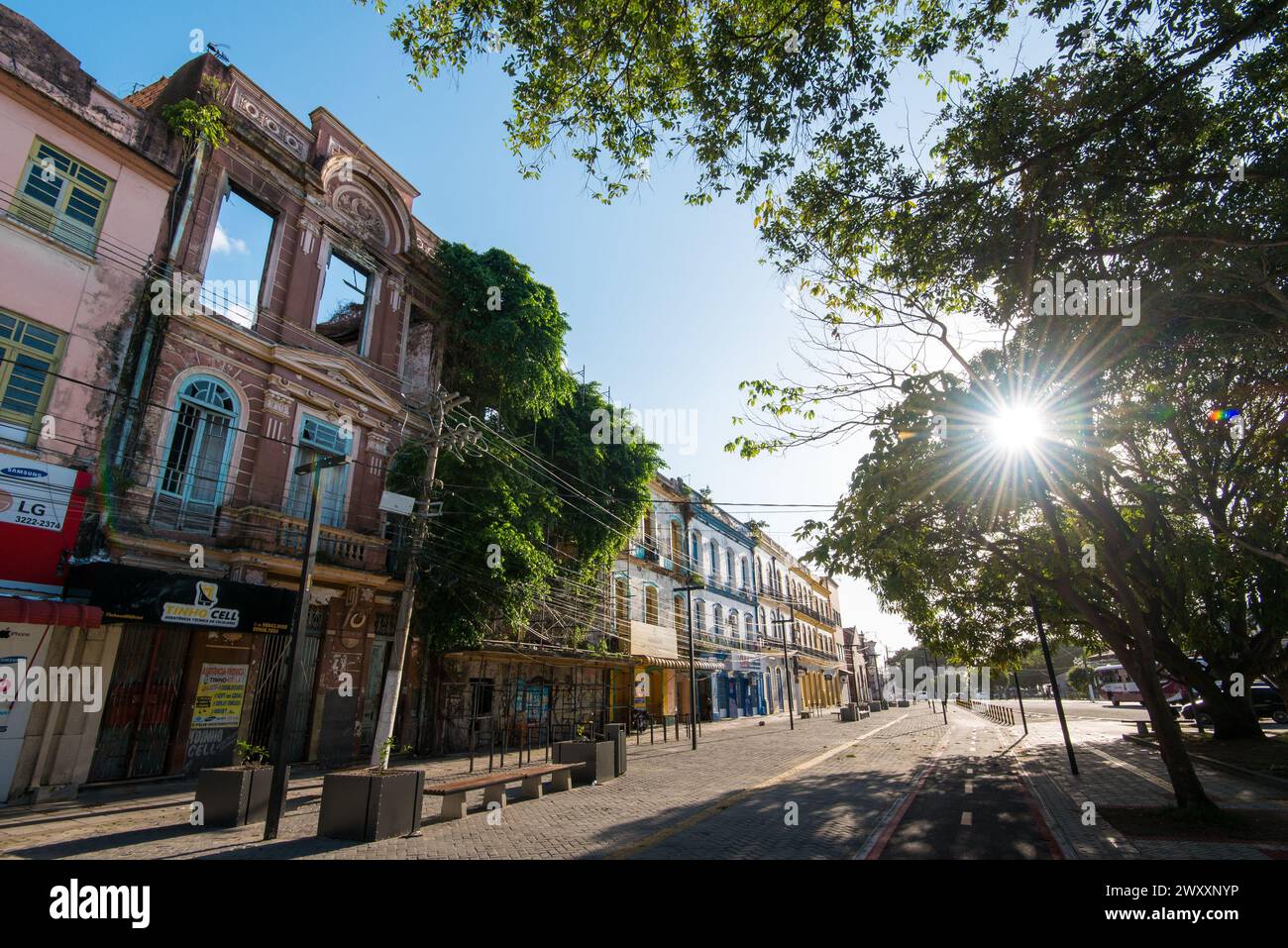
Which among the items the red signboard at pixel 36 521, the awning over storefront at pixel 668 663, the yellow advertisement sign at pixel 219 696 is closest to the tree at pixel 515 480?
the awning over storefront at pixel 668 663

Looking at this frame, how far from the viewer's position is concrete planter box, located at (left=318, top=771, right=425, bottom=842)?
26.2 ft

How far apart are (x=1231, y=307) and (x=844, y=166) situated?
570cm

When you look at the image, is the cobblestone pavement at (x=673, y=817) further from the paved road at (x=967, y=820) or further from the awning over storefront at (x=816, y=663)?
the awning over storefront at (x=816, y=663)

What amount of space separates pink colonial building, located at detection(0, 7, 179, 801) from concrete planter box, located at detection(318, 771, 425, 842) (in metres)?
5.29

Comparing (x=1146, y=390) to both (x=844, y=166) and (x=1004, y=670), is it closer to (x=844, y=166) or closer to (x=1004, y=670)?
(x=844, y=166)

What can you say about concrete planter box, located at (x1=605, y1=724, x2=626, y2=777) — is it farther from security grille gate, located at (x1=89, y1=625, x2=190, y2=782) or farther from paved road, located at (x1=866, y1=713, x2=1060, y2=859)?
security grille gate, located at (x1=89, y1=625, x2=190, y2=782)

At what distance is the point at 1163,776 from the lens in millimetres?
12875

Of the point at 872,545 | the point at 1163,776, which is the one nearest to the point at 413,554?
the point at 872,545

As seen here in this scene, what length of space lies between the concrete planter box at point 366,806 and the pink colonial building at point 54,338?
5.29 meters

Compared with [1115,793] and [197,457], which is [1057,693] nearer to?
[1115,793]

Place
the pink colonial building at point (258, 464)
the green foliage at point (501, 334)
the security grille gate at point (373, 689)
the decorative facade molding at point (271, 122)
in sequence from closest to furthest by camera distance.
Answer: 1. the pink colonial building at point (258, 464)
2. the decorative facade molding at point (271, 122)
3. the security grille gate at point (373, 689)
4. the green foliage at point (501, 334)

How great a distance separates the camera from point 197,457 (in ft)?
42.7

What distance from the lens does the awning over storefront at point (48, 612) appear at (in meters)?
9.02

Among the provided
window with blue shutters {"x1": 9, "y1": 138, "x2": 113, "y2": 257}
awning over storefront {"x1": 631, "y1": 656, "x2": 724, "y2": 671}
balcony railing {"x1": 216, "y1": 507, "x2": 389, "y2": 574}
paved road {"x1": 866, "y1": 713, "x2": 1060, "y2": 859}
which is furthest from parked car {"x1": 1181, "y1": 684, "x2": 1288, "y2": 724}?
window with blue shutters {"x1": 9, "y1": 138, "x2": 113, "y2": 257}
